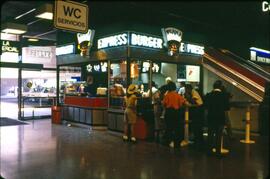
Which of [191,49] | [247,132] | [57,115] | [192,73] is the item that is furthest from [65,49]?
[247,132]

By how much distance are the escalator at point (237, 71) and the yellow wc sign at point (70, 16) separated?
21.5 ft

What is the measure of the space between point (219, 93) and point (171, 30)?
13.0 ft

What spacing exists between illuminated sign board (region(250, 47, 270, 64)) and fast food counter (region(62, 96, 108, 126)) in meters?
8.06

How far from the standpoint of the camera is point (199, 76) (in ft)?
40.3

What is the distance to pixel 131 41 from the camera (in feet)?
29.7

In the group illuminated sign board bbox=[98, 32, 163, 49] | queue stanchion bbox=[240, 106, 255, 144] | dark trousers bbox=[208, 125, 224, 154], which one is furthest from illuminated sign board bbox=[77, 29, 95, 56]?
queue stanchion bbox=[240, 106, 255, 144]

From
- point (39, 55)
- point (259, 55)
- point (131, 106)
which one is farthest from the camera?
point (259, 55)

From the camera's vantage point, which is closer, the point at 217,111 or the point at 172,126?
the point at 217,111

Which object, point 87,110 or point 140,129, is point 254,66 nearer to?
point 140,129

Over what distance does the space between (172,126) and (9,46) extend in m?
8.25

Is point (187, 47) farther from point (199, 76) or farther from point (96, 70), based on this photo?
point (96, 70)

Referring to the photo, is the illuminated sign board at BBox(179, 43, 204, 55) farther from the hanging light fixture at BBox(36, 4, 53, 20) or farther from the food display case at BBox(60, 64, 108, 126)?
the hanging light fixture at BBox(36, 4, 53, 20)

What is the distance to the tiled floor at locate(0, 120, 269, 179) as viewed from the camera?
5.35m

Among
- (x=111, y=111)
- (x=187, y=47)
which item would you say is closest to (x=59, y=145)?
(x=111, y=111)
